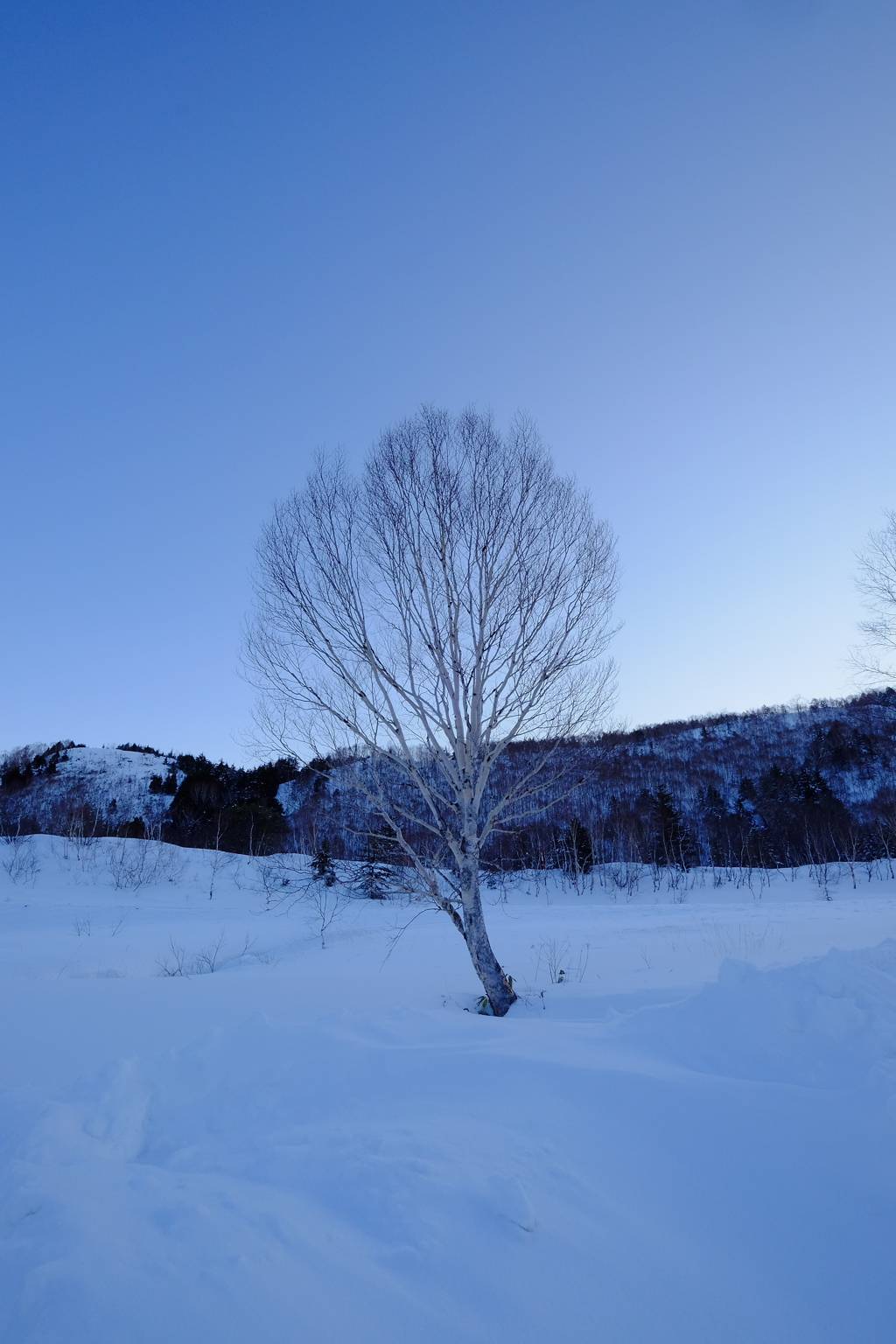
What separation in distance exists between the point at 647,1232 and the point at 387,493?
6808 mm

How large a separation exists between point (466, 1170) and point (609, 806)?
53744mm

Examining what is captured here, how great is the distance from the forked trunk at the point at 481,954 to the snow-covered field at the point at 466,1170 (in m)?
0.39

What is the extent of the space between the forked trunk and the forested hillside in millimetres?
20070

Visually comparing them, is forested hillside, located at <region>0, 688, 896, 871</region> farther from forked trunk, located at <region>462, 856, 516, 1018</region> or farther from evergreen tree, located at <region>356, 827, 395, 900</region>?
forked trunk, located at <region>462, 856, 516, 1018</region>

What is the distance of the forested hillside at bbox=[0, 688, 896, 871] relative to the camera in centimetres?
3519

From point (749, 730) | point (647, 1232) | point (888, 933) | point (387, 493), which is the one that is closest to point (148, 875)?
point (387, 493)

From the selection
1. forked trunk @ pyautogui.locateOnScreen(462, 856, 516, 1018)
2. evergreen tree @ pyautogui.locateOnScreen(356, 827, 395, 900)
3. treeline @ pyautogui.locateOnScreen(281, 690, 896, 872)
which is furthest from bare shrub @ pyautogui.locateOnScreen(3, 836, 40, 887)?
forked trunk @ pyautogui.locateOnScreen(462, 856, 516, 1018)

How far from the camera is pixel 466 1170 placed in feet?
8.09

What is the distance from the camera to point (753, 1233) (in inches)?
87.7

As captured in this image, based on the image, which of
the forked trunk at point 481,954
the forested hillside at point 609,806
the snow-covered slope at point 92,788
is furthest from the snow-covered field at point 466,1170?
the snow-covered slope at point 92,788

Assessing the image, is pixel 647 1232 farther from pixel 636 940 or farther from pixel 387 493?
pixel 636 940

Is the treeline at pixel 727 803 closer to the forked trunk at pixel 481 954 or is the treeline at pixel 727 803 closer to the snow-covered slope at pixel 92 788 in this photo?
the snow-covered slope at pixel 92 788

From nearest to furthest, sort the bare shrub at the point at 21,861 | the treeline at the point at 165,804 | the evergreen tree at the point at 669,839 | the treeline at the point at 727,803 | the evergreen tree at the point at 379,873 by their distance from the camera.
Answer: the evergreen tree at the point at 379,873 < the bare shrub at the point at 21,861 < the treeline at the point at 165,804 < the treeline at the point at 727,803 < the evergreen tree at the point at 669,839

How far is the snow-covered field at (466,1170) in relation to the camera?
1.84 meters
